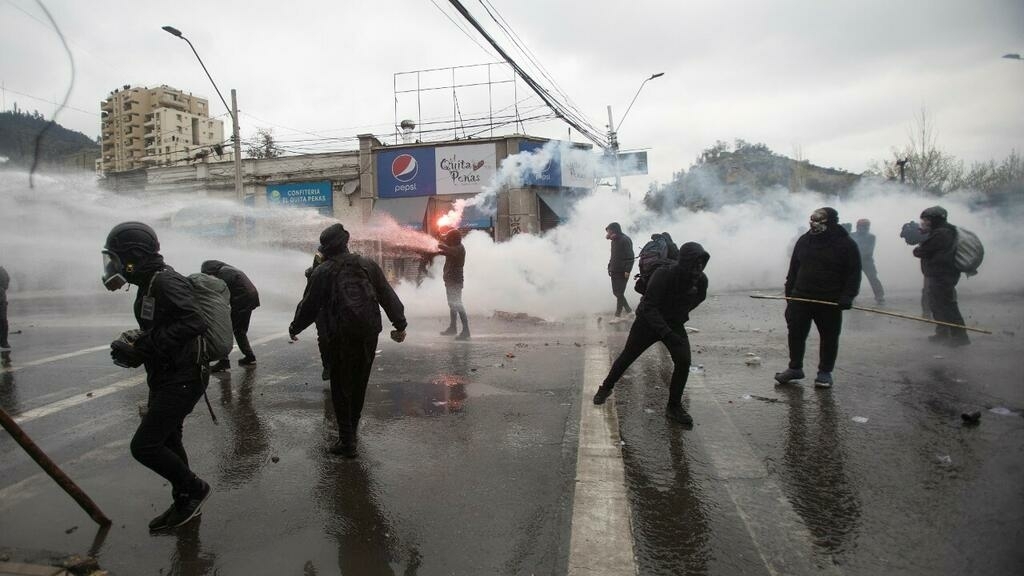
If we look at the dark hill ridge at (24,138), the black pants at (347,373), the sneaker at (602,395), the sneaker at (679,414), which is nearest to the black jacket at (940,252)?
the sneaker at (679,414)

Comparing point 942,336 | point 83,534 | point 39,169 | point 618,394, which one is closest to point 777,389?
point 618,394

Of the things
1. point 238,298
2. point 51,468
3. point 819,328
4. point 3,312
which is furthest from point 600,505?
point 3,312

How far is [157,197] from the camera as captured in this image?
1065 inches

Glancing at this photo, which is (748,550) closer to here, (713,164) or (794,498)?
(794,498)

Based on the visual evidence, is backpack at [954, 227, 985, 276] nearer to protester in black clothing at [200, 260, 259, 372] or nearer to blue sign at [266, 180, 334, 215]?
protester in black clothing at [200, 260, 259, 372]

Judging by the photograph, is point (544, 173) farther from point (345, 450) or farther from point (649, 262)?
point (345, 450)

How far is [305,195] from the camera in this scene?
81.7ft

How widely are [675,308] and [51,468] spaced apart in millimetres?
4456

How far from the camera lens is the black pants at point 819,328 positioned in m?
5.78

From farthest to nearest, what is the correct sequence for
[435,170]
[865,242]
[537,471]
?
[435,170] < [865,242] < [537,471]

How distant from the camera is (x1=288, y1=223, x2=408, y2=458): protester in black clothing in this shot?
4238 millimetres

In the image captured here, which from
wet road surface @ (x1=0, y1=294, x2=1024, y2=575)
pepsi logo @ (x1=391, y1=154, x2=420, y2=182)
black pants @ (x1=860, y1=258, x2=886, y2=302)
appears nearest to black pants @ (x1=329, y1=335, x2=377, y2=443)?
wet road surface @ (x1=0, y1=294, x2=1024, y2=575)

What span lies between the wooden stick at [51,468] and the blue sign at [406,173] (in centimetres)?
2112

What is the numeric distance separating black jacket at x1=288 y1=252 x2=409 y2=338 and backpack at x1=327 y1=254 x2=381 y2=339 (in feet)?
0.06
